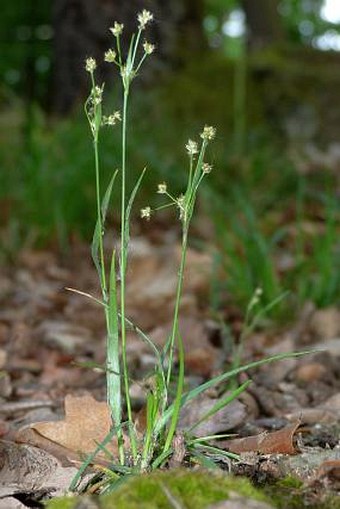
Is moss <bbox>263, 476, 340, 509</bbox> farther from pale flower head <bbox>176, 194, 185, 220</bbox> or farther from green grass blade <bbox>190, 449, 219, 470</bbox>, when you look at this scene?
pale flower head <bbox>176, 194, 185, 220</bbox>

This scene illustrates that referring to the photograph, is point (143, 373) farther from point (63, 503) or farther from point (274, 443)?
point (63, 503)

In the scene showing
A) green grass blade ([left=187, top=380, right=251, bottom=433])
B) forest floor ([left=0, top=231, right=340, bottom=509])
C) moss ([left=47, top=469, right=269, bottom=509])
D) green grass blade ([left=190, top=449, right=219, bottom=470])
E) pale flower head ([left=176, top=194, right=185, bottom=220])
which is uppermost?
pale flower head ([left=176, top=194, right=185, bottom=220])

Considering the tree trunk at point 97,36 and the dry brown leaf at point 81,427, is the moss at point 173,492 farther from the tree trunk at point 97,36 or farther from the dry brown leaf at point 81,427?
the tree trunk at point 97,36

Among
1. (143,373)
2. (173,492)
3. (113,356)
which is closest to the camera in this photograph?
(173,492)

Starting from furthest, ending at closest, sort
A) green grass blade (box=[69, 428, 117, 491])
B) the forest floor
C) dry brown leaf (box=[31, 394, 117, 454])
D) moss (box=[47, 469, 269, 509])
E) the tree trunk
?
the tree trunk
dry brown leaf (box=[31, 394, 117, 454])
the forest floor
green grass blade (box=[69, 428, 117, 491])
moss (box=[47, 469, 269, 509])

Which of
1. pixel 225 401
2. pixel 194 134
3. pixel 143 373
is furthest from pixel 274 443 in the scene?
pixel 194 134

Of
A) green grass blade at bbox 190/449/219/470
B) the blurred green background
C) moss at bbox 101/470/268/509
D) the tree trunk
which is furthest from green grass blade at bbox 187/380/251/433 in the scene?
the tree trunk

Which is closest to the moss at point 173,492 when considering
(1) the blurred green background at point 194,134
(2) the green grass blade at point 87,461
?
(2) the green grass blade at point 87,461

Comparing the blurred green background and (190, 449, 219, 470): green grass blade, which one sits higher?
the blurred green background
